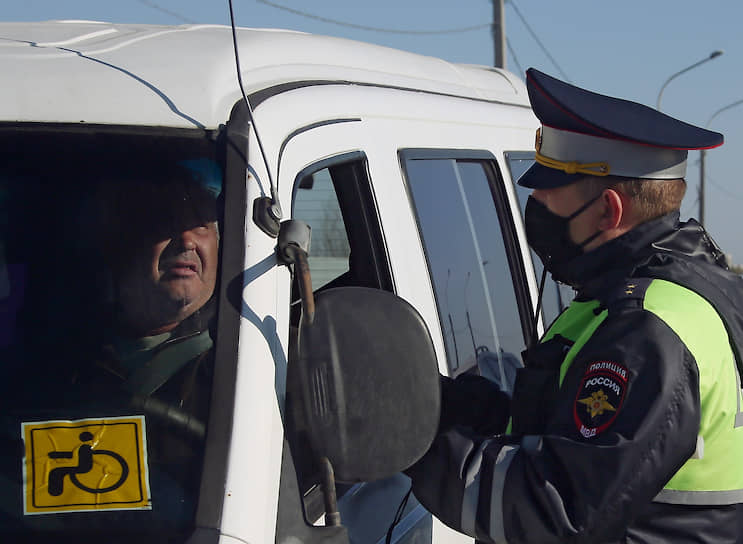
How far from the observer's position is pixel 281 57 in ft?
7.64

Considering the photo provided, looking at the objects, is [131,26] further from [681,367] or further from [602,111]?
[681,367]

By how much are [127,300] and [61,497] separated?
1.21 feet

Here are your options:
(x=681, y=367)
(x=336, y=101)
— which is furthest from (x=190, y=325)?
(x=681, y=367)

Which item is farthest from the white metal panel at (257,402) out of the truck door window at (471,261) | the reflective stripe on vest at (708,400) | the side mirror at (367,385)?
the truck door window at (471,261)

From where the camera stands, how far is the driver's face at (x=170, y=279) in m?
1.87

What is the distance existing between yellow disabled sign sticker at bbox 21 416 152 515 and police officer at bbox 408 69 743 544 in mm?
563

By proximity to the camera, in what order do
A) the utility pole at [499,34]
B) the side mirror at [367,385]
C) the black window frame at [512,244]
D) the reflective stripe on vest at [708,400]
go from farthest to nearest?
the utility pole at [499,34] < the black window frame at [512,244] < the reflective stripe on vest at [708,400] < the side mirror at [367,385]

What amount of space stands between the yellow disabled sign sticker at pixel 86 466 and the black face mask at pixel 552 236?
1040mm

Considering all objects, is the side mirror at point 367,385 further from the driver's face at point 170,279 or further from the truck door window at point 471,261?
the truck door window at point 471,261

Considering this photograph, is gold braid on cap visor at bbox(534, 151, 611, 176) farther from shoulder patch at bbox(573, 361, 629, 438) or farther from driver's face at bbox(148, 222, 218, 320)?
driver's face at bbox(148, 222, 218, 320)

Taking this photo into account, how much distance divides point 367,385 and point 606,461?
0.46m

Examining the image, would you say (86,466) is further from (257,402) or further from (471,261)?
(471,261)

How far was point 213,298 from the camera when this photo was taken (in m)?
1.83

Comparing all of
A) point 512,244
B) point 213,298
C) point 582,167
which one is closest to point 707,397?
point 582,167
